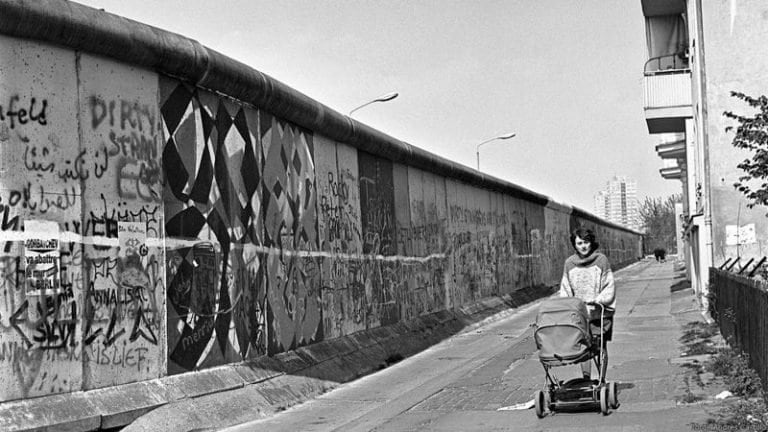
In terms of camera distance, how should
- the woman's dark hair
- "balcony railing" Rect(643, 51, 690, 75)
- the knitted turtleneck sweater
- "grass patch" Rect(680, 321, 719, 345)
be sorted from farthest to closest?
"balcony railing" Rect(643, 51, 690, 75)
"grass patch" Rect(680, 321, 719, 345)
the woman's dark hair
the knitted turtleneck sweater

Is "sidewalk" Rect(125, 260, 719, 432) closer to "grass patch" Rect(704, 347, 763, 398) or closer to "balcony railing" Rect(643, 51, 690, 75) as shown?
"grass patch" Rect(704, 347, 763, 398)

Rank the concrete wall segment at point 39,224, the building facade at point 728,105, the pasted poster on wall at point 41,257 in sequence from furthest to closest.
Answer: the building facade at point 728,105, the pasted poster on wall at point 41,257, the concrete wall segment at point 39,224

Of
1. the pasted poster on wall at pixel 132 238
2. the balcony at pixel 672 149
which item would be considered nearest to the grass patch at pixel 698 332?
the pasted poster on wall at pixel 132 238

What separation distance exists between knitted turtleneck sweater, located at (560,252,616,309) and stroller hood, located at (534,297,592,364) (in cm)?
67

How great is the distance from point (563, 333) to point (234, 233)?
5.04 m

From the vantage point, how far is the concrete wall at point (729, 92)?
2097cm

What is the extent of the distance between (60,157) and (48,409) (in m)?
2.49

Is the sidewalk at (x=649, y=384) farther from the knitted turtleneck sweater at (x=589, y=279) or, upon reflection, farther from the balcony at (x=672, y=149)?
the balcony at (x=672, y=149)

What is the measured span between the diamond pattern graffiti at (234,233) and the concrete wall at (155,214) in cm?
3

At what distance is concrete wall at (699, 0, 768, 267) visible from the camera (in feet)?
68.8

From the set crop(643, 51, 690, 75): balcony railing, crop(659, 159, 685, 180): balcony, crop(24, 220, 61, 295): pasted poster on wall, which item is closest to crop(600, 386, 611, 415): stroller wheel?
crop(24, 220, 61, 295): pasted poster on wall

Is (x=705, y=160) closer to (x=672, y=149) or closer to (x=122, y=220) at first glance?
(x=122, y=220)

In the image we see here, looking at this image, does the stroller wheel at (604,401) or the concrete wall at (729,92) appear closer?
the stroller wheel at (604,401)

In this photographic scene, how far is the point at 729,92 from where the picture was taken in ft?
68.8
